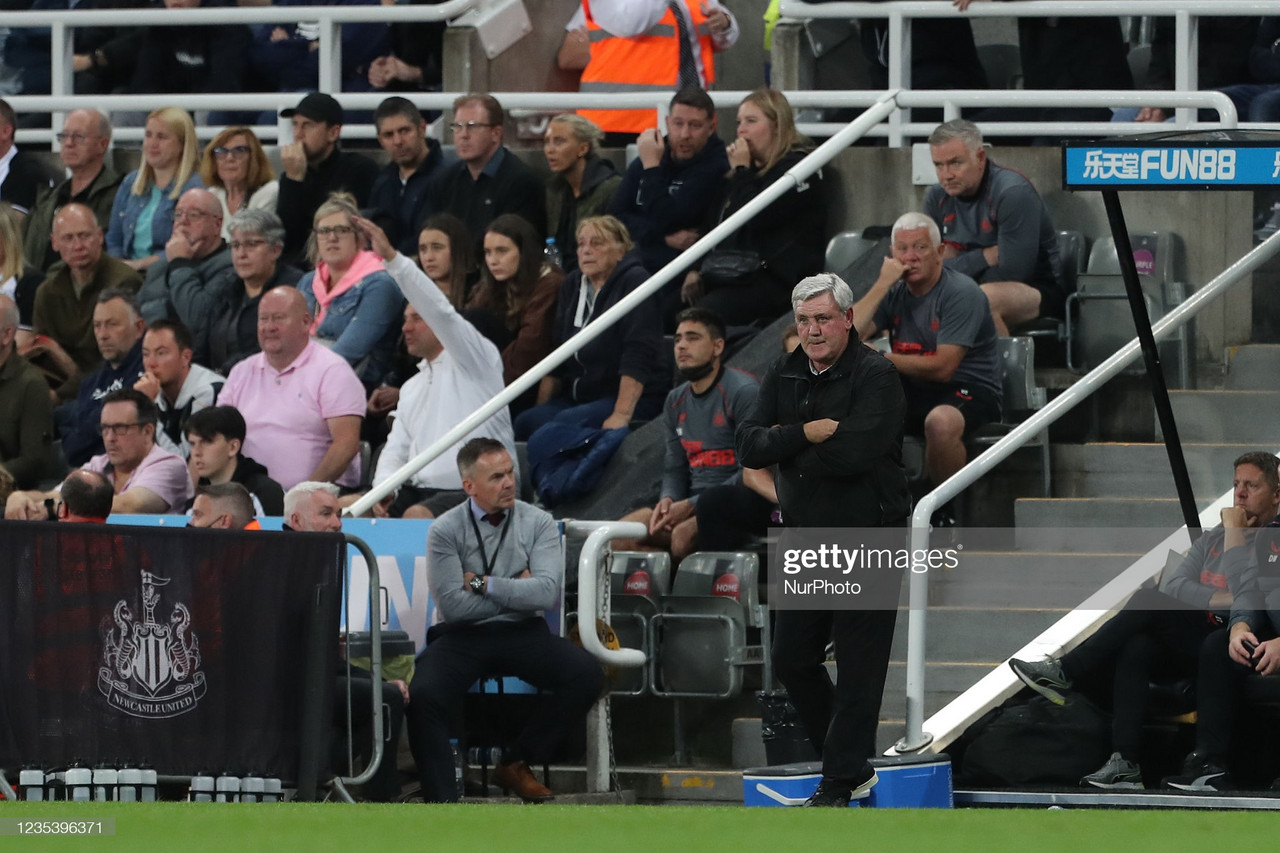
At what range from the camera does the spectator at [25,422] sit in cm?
1243

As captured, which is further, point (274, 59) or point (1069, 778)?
point (274, 59)

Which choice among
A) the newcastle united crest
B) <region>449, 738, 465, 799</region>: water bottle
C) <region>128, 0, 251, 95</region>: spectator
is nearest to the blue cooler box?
<region>449, 738, 465, 799</region>: water bottle

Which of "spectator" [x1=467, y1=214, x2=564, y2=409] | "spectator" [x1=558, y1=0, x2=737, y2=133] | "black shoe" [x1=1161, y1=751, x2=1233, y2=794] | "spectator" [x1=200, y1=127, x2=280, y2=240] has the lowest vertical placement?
"black shoe" [x1=1161, y1=751, x2=1233, y2=794]

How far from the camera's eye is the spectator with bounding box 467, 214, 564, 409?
1231cm

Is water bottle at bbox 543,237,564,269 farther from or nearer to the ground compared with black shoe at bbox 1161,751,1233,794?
farther from the ground

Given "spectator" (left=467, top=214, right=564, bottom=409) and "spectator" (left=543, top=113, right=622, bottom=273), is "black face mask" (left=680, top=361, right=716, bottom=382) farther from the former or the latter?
"spectator" (left=543, top=113, right=622, bottom=273)

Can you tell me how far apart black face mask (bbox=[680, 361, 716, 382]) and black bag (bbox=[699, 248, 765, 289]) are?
1.30 meters

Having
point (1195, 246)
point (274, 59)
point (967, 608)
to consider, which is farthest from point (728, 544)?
point (274, 59)

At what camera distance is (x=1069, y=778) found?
9297 millimetres

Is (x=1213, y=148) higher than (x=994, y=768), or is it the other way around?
(x=1213, y=148)

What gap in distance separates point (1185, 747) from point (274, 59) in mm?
8858

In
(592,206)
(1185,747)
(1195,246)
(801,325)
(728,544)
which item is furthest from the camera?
(592,206)

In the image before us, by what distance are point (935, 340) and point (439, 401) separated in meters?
2.66

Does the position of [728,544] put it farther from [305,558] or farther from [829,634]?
[305,558]
